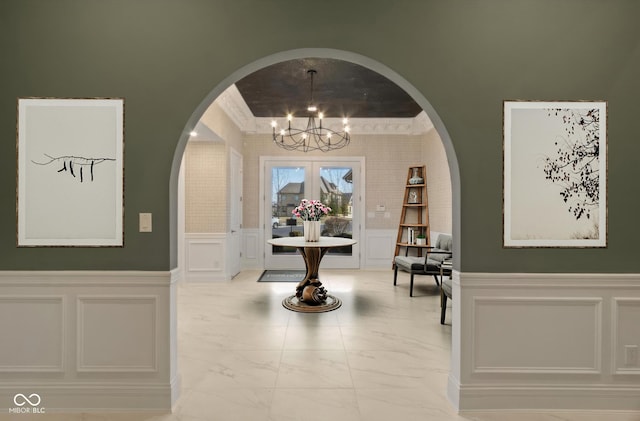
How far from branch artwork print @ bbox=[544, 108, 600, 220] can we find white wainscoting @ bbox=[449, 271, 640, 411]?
48 cm

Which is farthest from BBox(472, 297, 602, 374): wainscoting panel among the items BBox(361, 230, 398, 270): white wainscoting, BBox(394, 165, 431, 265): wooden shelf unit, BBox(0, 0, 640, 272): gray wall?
BBox(361, 230, 398, 270): white wainscoting

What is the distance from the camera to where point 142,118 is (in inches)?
88.4

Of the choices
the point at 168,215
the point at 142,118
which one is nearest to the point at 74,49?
the point at 142,118

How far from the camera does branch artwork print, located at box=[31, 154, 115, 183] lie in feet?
7.32

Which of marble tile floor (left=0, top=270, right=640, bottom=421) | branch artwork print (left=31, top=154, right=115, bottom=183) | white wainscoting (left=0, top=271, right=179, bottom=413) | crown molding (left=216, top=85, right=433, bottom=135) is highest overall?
crown molding (left=216, top=85, right=433, bottom=135)

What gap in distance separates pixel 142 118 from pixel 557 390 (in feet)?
10.4

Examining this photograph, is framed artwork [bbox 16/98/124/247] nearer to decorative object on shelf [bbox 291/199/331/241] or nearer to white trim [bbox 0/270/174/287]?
white trim [bbox 0/270/174/287]

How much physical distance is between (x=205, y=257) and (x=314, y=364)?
3.60 metres

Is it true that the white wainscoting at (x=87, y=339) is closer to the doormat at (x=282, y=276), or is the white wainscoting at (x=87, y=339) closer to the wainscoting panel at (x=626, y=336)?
the wainscoting panel at (x=626, y=336)

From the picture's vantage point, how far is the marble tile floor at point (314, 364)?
2.21m

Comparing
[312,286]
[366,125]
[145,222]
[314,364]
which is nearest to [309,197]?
[366,125]

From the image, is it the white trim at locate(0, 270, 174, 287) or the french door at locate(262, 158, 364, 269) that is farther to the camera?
the french door at locate(262, 158, 364, 269)

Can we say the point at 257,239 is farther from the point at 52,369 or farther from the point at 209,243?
the point at 52,369

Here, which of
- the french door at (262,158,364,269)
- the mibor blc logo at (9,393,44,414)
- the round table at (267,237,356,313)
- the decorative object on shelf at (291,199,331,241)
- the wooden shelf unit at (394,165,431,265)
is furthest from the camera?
the french door at (262,158,364,269)
